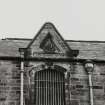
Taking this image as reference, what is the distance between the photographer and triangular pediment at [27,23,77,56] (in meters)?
20.2

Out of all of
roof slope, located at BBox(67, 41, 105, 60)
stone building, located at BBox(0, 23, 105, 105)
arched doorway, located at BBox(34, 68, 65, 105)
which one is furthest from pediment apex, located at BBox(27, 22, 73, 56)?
arched doorway, located at BBox(34, 68, 65, 105)

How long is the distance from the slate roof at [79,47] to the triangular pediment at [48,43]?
3.36ft

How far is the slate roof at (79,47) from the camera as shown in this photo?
20641 millimetres

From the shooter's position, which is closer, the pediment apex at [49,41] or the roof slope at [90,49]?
the pediment apex at [49,41]

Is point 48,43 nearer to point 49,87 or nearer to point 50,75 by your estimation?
point 50,75

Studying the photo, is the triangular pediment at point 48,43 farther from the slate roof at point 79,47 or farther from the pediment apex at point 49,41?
the slate roof at point 79,47

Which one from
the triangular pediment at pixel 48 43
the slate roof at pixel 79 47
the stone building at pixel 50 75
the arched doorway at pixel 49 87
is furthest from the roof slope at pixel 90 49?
the arched doorway at pixel 49 87

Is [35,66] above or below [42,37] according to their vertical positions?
below

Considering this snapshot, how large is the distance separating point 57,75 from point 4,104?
11.4 ft

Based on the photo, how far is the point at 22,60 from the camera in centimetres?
1953

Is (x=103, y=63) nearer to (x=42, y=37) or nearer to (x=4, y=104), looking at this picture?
(x=42, y=37)

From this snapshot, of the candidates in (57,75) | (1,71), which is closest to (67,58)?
(57,75)

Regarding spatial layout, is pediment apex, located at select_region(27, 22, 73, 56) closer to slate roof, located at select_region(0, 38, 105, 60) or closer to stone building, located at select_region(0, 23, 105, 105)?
stone building, located at select_region(0, 23, 105, 105)

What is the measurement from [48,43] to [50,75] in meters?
2.11
